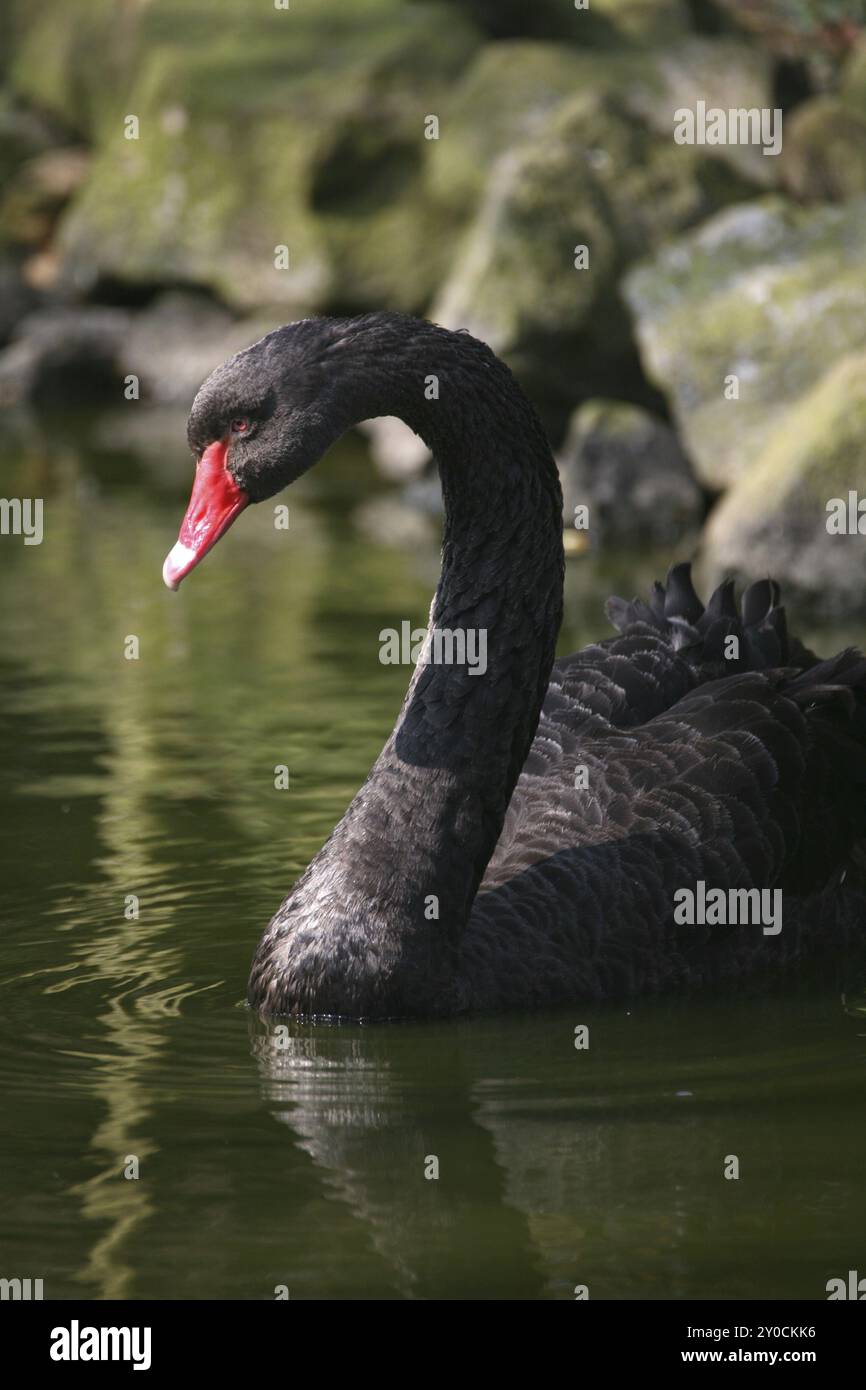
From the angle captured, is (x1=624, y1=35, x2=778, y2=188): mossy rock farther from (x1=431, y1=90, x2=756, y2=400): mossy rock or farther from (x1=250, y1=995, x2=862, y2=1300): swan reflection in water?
(x1=250, y1=995, x2=862, y2=1300): swan reflection in water

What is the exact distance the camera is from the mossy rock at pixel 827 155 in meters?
17.4

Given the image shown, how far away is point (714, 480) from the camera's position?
46.0 ft

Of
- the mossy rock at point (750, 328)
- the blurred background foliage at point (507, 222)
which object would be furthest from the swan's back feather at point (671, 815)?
the mossy rock at point (750, 328)

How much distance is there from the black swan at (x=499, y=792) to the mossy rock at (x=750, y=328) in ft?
23.0

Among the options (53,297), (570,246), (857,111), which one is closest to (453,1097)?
(570,246)

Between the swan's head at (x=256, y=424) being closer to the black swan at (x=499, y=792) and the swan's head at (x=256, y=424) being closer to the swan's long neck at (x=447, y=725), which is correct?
the black swan at (x=499, y=792)

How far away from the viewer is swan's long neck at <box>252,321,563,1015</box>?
6164 mm

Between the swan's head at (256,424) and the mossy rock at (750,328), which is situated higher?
the mossy rock at (750,328)

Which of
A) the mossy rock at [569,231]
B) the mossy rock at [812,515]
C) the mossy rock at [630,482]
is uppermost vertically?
the mossy rock at [569,231]

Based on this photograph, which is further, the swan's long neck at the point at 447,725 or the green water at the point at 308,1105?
the swan's long neck at the point at 447,725

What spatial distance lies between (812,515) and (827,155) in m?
6.62

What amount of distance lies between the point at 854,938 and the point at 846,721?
0.66 m

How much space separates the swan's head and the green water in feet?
4.36

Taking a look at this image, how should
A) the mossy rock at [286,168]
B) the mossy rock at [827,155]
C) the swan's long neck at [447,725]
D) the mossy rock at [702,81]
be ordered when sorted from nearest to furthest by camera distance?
1. the swan's long neck at [447,725]
2. the mossy rock at [827,155]
3. the mossy rock at [702,81]
4. the mossy rock at [286,168]
